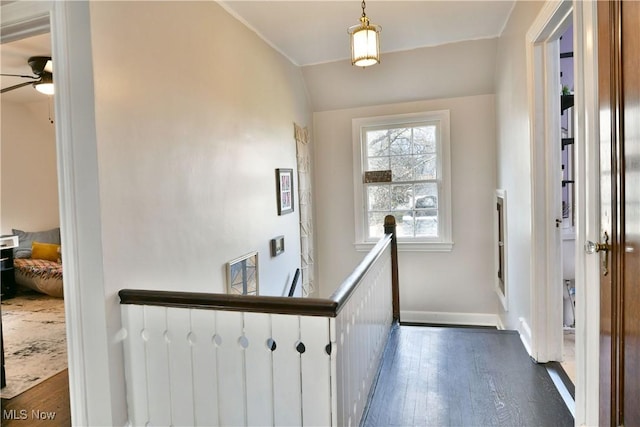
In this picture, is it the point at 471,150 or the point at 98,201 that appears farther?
the point at 471,150

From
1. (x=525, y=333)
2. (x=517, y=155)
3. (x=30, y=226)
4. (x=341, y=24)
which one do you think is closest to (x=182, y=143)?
(x=341, y=24)

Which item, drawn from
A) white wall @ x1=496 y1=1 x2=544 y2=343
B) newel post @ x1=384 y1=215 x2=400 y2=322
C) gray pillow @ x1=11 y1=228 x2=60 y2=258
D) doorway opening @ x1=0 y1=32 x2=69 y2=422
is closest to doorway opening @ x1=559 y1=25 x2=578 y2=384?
white wall @ x1=496 y1=1 x2=544 y2=343

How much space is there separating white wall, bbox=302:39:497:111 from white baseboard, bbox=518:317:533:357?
8.02ft

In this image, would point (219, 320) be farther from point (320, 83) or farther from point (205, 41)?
point (320, 83)

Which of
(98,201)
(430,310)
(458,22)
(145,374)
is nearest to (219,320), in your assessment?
(145,374)

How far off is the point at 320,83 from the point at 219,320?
10.8 feet

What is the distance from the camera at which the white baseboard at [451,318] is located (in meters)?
4.22

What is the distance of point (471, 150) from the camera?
415cm

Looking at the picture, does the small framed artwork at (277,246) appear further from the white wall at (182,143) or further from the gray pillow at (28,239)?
the gray pillow at (28,239)

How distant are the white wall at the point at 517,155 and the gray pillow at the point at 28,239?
18.4 ft

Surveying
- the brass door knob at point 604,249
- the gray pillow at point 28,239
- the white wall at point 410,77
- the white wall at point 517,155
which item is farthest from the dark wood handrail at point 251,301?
the gray pillow at point 28,239

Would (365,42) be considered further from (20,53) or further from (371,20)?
(20,53)

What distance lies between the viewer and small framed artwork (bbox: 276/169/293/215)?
3.55m

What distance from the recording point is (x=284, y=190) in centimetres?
368
